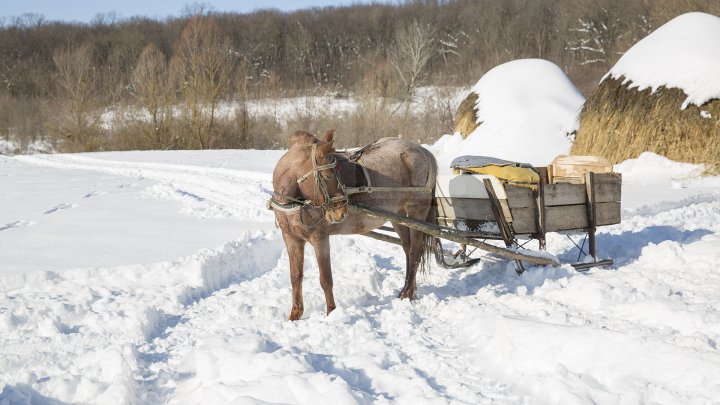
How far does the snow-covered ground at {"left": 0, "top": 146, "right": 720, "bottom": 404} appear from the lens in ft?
10.1

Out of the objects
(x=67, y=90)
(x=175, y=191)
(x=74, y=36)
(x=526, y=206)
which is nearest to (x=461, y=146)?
(x=175, y=191)

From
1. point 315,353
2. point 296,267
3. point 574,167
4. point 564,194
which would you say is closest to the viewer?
Answer: point 315,353

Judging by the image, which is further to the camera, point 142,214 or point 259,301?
point 142,214

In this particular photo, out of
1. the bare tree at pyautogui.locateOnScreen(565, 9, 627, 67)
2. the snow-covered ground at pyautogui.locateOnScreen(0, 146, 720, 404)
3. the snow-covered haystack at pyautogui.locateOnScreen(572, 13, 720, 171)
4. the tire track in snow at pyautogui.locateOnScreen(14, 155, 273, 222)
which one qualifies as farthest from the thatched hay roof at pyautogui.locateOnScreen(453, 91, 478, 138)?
the bare tree at pyautogui.locateOnScreen(565, 9, 627, 67)

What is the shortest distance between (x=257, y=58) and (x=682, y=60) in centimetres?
4665

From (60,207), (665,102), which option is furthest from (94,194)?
(665,102)

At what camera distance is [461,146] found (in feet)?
56.4

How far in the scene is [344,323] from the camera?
13.9 ft

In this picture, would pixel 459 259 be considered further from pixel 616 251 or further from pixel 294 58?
pixel 294 58

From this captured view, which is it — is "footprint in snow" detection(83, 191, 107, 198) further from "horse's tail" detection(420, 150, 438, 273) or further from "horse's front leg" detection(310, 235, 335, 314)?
"horse's front leg" detection(310, 235, 335, 314)

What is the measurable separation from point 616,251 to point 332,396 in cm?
449

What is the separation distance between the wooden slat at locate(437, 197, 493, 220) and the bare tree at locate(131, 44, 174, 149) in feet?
77.8

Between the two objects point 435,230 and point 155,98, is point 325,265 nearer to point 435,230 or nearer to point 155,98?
point 435,230

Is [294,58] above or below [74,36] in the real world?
below
